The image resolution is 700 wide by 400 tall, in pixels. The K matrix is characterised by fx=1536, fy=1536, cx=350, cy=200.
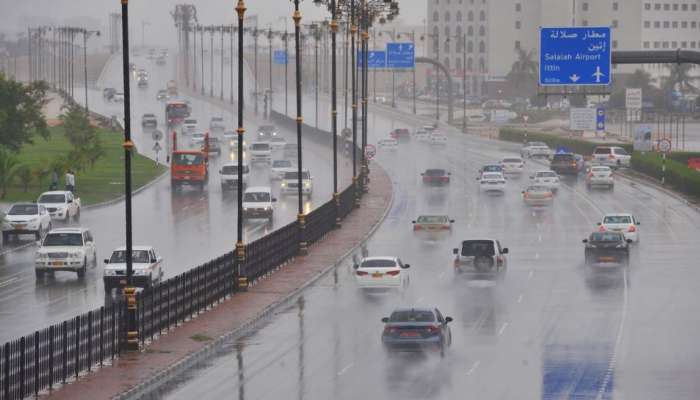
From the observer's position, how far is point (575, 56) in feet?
213

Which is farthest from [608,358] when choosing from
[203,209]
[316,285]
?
[203,209]

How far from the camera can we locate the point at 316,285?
182 ft

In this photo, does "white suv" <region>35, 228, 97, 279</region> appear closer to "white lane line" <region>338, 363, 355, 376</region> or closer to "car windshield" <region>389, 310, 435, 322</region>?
"car windshield" <region>389, 310, 435, 322</region>

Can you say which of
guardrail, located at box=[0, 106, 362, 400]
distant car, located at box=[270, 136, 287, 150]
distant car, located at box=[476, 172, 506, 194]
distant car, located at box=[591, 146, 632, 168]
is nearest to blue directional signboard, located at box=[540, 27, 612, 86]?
guardrail, located at box=[0, 106, 362, 400]

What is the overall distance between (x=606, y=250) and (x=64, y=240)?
22.2 metres

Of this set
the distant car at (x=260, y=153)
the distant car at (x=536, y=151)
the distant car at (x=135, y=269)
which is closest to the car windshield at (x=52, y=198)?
→ the distant car at (x=135, y=269)

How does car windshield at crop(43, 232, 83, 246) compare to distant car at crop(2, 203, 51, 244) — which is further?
distant car at crop(2, 203, 51, 244)

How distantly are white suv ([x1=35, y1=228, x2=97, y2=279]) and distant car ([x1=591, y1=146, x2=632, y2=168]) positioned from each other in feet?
235

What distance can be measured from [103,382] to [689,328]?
60.4 feet

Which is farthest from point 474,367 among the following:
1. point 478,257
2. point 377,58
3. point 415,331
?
point 377,58

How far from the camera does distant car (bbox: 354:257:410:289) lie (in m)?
54.1

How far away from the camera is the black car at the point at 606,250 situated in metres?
63.3

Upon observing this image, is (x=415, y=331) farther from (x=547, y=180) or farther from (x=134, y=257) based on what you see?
(x=547, y=180)

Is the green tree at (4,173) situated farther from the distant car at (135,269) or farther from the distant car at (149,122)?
the distant car at (149,122)
